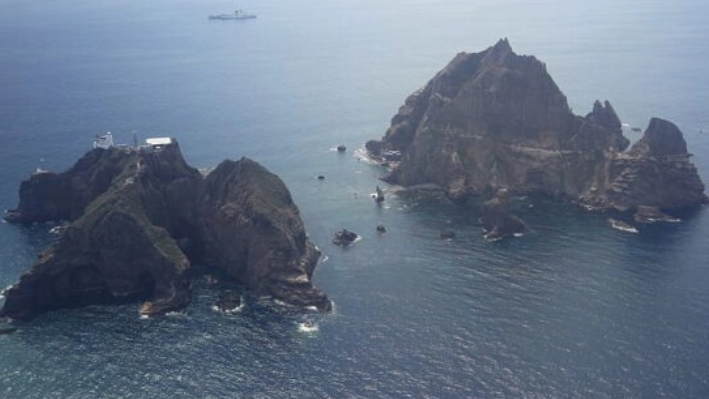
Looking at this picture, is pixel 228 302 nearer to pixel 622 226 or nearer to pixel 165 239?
pixel 165 239

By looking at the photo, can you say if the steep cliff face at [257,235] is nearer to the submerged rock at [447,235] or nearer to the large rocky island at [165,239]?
the large rocky island at [165,239]

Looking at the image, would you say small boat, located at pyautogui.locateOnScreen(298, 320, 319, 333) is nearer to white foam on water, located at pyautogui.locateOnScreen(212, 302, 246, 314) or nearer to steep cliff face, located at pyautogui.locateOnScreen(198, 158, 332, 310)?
steep cliff face, located at pyautogui.locateOnScreen(198, 158, 332, 310)

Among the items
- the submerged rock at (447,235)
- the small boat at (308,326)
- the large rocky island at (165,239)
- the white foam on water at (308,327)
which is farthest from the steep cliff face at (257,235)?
the submerged rock at (447,235)

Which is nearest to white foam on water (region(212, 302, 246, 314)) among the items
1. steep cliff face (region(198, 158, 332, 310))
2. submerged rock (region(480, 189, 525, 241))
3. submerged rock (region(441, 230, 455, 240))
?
steep cliff face (region(198, 158, 332, 310))

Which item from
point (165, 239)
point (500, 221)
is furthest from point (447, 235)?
point (165, 239)

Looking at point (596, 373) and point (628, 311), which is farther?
point (628, 311)

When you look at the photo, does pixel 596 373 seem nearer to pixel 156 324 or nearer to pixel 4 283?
pixel 156 324

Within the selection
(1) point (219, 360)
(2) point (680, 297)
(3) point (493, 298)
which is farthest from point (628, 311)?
(1) point (219, 360)
